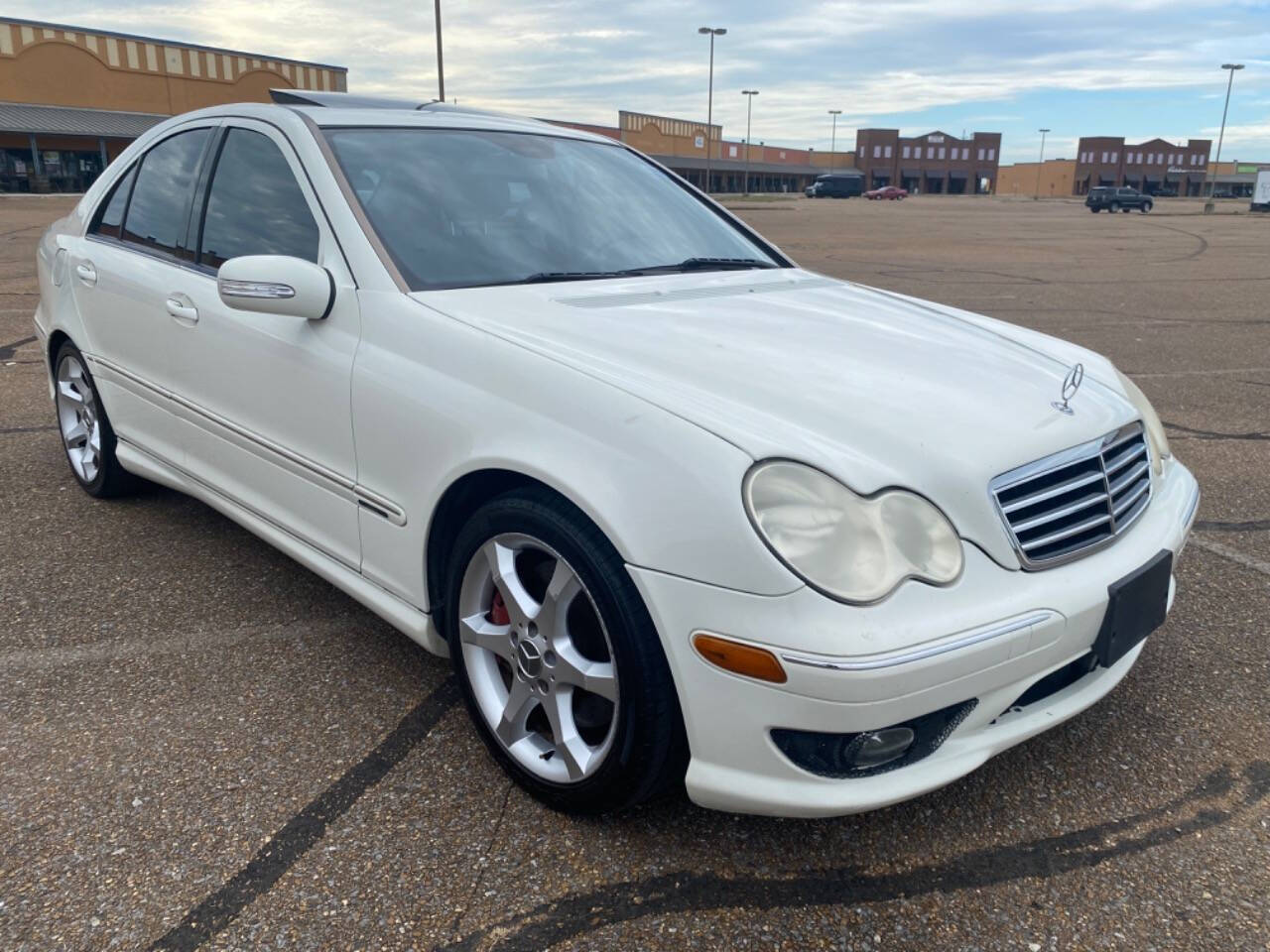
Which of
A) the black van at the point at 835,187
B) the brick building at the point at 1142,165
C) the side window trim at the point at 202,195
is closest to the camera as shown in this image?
the side window trim at the point at 202,195

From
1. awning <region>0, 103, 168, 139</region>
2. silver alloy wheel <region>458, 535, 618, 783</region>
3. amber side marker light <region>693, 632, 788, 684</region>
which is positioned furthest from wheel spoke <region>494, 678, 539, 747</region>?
awning <region>0, 103, 168, 139</region>

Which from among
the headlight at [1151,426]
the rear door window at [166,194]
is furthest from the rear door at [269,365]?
the headlight at [1151,426]

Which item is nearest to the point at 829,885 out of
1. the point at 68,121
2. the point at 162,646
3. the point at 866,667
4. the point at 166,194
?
the point at 866,667

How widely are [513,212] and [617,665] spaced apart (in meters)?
1.61

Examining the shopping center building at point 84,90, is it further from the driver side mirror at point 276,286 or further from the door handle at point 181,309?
the driver side mirror at point 276,286

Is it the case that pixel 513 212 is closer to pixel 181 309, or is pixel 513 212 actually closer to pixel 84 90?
pixel 181 309

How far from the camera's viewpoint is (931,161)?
107 m

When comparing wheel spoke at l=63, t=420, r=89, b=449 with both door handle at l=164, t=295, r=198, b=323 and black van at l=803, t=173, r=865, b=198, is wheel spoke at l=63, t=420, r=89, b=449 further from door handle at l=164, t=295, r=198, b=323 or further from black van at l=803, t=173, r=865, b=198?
black van at l=803, t=173, r=865, b=198

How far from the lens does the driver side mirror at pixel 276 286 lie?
2.64 meters

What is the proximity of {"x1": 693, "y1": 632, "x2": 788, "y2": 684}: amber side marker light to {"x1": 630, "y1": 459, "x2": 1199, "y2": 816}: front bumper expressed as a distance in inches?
0.6

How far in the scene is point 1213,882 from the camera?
2141mm

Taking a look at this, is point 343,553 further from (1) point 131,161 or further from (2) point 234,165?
(1) point 131,161

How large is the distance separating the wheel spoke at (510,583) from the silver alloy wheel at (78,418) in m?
2.66

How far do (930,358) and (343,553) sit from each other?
1.69 m
